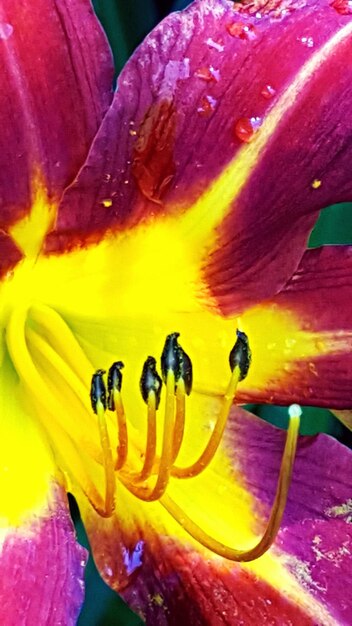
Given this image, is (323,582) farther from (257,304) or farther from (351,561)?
(257,304)

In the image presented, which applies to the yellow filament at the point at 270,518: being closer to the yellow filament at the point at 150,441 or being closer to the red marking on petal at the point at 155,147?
the yellow filament at the point at 150,441

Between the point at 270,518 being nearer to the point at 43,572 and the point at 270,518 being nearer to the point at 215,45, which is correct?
the point at 43,572

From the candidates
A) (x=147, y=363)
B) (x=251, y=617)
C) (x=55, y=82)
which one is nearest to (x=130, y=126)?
(x=55, y=82)

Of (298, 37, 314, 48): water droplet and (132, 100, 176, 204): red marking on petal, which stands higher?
(298, 37, 314, 48): water droplet

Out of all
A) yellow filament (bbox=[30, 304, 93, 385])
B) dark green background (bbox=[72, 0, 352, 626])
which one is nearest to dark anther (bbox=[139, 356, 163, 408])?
yellow filament (bbox=[30, 304, 93, 385])

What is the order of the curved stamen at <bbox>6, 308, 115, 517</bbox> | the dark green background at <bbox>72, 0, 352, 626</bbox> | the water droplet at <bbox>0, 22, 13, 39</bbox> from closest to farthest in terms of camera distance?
the water droplet at <bbox>0, 22, 13, 39</bbox> → the curved stamen at <bbox>6, 308, 115, 517</bbox> → the dark green background at <bbox>72, 0, 352, 626</bbox>

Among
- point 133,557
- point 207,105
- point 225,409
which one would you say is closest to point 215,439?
point 225,409

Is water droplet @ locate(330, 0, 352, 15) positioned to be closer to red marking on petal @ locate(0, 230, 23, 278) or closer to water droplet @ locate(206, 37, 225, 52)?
water droplet @ locate(206, 37, 225, 52)
